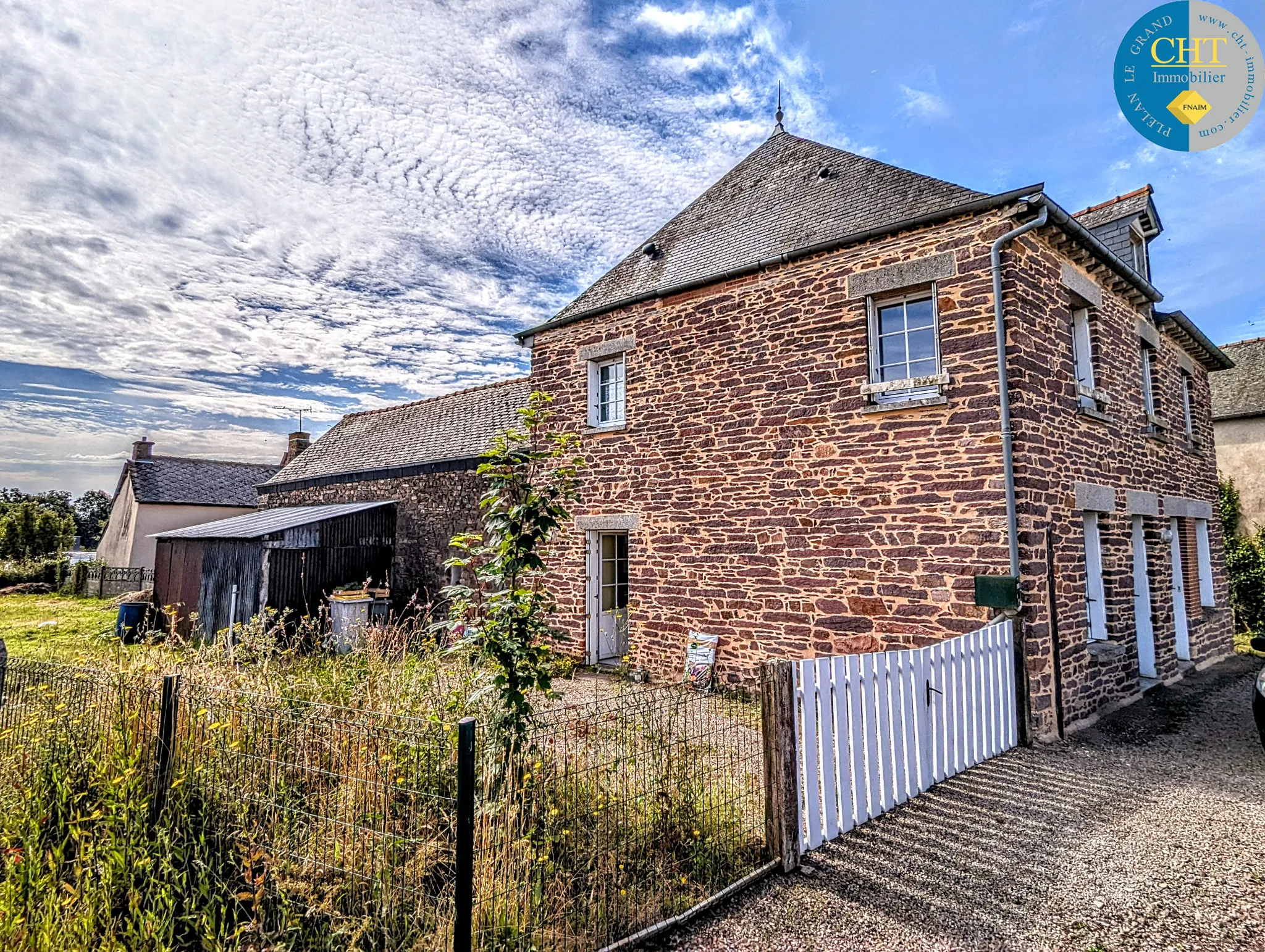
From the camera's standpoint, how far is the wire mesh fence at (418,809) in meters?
3.31

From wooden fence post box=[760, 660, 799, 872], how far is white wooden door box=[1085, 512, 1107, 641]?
6607mm

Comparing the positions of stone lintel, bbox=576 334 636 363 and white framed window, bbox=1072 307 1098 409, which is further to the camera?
stone lintel, bbox=576 334 636 363

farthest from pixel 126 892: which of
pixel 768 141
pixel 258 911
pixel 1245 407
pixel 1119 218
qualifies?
pixel 1245 407

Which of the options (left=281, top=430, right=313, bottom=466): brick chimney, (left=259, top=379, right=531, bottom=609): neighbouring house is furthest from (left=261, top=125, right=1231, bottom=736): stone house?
(left=281, top=430, right=313, bottom=466): brick chimney

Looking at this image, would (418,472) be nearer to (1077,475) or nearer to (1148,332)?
(1077,475)

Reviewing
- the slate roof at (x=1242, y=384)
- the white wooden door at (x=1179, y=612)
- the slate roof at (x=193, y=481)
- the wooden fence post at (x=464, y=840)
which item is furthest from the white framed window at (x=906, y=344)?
the slate roof at (x=193, y=481)

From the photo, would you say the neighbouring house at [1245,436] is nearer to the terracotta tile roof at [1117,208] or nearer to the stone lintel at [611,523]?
the terracotta tile roof at [1117,208]

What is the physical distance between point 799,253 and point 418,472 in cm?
1105

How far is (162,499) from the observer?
26.7 meters

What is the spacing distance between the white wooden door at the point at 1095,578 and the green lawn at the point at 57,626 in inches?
447

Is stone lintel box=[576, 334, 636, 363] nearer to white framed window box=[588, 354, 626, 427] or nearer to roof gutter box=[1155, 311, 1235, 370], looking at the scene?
white framed window box=[588, 354, 626, 427]

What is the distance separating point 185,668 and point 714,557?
6.35 meters

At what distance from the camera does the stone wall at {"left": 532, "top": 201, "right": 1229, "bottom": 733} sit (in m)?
7.25

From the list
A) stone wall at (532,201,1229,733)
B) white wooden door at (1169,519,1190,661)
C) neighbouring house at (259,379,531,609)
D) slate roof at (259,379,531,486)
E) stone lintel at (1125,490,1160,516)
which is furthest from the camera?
slate roof at (259,379,531,486)
